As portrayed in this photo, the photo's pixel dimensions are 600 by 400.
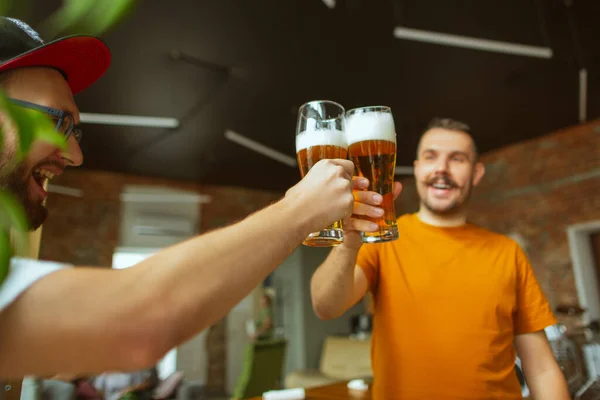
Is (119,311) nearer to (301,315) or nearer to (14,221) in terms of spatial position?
(14,221)

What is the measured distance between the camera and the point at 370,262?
4.68 ft

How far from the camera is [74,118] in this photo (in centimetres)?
87

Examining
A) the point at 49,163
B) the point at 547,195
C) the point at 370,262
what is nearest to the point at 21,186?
the point at 49,163

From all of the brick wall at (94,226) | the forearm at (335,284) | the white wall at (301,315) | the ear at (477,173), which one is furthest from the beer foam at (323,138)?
the white wall at (301,315)

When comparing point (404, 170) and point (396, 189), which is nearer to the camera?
point (396, 189)

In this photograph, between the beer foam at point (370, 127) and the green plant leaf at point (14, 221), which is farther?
the beer foam at point (370, 127)

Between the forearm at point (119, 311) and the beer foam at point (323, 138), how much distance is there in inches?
17.7

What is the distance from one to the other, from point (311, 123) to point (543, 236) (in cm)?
Result: 648

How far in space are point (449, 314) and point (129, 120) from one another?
495cm

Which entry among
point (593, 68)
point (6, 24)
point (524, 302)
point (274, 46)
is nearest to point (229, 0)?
point (274, 46)

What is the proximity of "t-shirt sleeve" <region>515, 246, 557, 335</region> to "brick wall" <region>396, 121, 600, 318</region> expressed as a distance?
209 inches

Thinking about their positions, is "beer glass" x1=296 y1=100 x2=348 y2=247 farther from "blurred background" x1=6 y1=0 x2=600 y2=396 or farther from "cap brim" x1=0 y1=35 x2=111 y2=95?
"blurred background" x1=6 y1=0 x2=600 y2=396

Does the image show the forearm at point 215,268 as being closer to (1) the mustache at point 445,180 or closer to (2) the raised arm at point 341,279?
(2) the raised arm at point 341,279

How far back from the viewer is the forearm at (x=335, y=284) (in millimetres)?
1133
